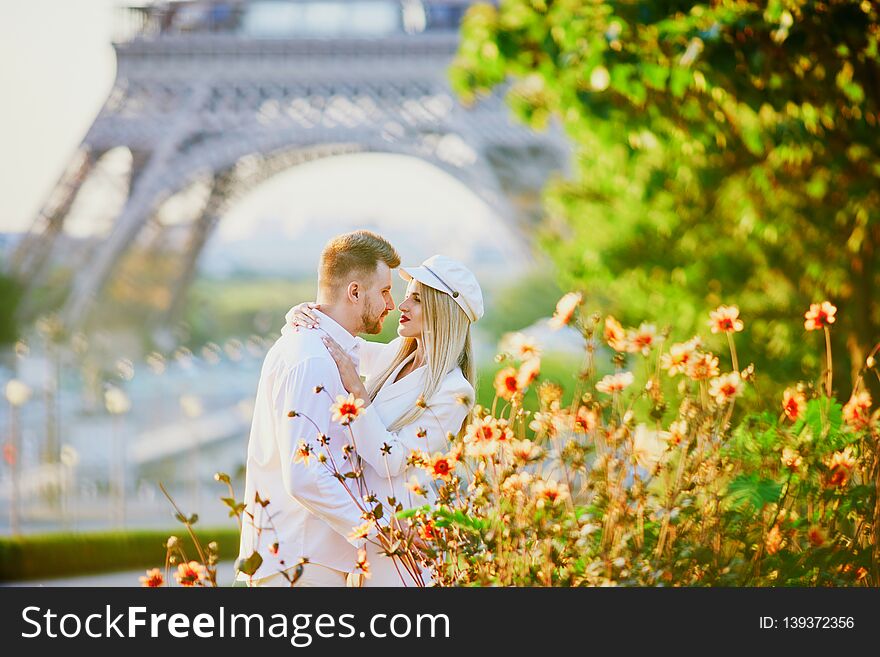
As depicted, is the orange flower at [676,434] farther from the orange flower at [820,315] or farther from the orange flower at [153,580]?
the orange flower at [153,580]

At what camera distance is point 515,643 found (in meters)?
1.94

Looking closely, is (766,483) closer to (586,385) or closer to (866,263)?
(586,385)

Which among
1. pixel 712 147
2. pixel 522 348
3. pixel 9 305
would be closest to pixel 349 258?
pixel 522 348

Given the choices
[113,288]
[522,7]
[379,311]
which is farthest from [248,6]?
[379,311]

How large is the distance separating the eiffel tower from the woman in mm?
15019

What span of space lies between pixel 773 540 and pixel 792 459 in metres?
0.20

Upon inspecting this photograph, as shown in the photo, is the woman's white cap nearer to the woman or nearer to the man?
the woman

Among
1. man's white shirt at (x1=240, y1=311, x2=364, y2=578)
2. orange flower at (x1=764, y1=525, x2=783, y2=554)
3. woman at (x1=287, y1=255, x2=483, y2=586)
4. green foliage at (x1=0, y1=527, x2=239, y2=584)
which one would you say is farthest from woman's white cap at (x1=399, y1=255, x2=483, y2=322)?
green foliage at (x1=0, y1=527, x2=239, y2=584)

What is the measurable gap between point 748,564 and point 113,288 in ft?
97.7

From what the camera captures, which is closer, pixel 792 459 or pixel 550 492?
pixel 550 492

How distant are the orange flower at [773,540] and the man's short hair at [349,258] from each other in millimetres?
1055

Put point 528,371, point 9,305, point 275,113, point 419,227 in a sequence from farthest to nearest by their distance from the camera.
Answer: point 419,227, point 9,305, point 275,113, point 528,371

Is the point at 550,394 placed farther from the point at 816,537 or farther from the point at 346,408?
the point at 816,537

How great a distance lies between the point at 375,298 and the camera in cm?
255
